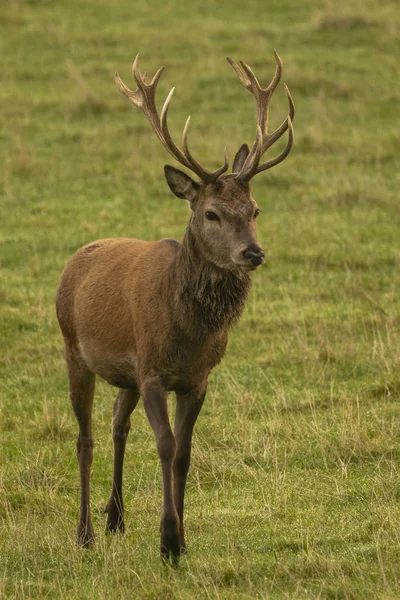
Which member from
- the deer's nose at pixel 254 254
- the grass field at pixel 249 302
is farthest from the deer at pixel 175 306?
the grass field at pixel 249 302

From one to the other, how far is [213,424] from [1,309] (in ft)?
11.4

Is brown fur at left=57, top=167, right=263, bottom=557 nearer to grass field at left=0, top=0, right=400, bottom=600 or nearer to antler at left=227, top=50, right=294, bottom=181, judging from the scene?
antler at left=227, top=50, right=294, bottom=181

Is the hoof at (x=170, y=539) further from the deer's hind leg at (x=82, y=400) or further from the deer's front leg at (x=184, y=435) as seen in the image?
the deer's hind leg at (x=82, y=400)

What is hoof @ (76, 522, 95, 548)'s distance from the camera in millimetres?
6836

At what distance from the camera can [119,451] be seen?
734 cm

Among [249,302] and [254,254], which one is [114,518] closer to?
[254,254]

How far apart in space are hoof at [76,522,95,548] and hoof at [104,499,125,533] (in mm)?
112

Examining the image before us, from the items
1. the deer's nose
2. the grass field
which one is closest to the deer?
the deer's nose

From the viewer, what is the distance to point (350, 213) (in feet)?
46.7

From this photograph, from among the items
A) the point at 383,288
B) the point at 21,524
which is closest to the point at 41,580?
the point at 21,524

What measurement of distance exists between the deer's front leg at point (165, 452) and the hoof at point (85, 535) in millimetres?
752

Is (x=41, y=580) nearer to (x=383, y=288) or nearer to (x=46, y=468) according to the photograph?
(x=46, y=468)

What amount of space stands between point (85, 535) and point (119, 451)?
0.61 m

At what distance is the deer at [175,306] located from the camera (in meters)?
6.38
